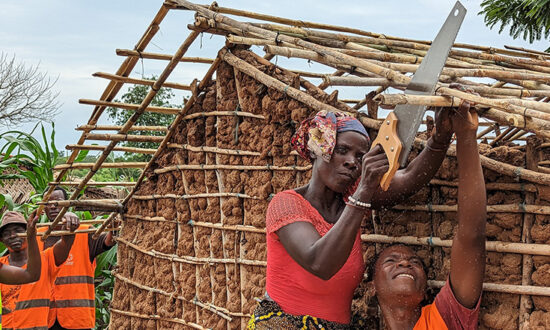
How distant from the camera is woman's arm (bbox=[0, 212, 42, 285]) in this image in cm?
479

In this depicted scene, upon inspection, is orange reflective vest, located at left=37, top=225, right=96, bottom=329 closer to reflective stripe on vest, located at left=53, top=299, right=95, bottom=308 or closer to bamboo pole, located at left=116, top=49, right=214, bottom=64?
reflective stripe on vest, located at left=53, top=299, right=95, bottom=308

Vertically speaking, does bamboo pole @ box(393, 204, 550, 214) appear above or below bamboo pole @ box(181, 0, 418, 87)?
below

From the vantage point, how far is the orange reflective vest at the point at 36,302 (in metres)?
5.17

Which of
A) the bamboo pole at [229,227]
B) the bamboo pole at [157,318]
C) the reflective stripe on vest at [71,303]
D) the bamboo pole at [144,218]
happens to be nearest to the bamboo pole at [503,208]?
the bamboo pole at [229,227]

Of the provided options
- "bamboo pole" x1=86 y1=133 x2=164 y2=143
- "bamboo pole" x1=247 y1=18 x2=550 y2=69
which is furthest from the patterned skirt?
"bamboo pole" x1=86 y1=133 x2=164 y2=143

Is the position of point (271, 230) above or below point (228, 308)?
above

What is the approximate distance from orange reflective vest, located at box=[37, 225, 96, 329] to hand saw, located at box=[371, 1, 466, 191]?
3926mm

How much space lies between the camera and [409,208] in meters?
3.01

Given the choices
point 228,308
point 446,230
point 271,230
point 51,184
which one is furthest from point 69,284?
point 446,230

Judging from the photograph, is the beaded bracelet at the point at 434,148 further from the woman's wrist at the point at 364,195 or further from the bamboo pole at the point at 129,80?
the bamboo pole at the point at 129,80

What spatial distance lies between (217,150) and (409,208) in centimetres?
165

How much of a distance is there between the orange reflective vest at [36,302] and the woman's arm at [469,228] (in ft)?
12.8

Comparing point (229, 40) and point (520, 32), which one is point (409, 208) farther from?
point (520, 32)

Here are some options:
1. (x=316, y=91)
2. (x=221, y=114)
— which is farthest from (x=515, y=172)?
(x=221, y=114)
